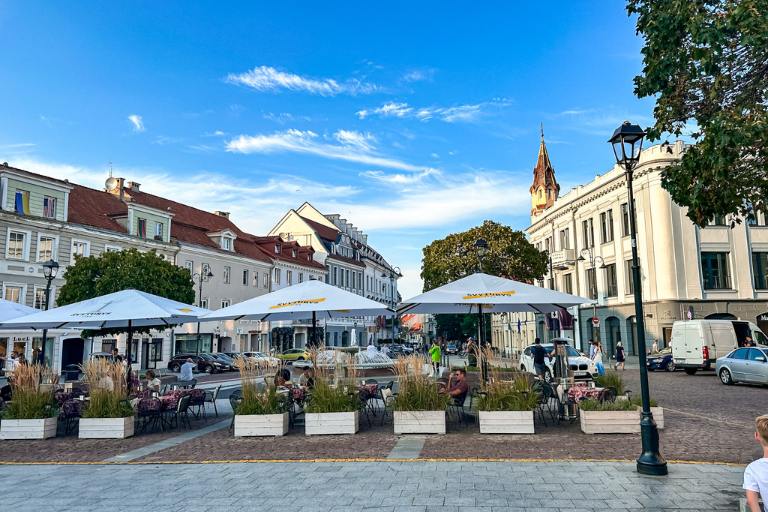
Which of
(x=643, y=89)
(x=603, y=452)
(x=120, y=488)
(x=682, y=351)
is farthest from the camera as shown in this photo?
(x=682, y=351)

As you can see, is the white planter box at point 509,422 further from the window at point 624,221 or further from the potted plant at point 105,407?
the window at point 624,221

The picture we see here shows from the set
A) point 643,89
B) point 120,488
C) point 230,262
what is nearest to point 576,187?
point 230,262

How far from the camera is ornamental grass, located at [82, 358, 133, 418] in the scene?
445 inches

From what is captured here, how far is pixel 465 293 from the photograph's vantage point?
12.1 m

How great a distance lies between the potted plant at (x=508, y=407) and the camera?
10.3 meters

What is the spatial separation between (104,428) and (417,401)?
19.5ft

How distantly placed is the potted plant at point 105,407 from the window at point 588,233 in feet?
142

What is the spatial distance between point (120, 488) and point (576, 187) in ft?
161

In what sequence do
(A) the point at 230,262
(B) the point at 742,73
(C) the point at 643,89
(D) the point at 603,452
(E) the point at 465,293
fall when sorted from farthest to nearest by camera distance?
(A) the point at 230,262 < (E) the point at 465,293 < (C) the point at 643,89 < (B) the point at 742,73 < (D) the point at 603,452

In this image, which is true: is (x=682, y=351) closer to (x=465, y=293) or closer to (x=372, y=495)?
(x=465, y=293)

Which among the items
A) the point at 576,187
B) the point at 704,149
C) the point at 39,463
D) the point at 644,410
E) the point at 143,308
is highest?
the point at 576,187

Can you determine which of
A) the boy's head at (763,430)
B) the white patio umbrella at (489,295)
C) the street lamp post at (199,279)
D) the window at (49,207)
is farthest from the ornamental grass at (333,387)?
the street lamp post at (199,279)

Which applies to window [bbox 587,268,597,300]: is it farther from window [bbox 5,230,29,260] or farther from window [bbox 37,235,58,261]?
window [bbox 5,230,29,260]

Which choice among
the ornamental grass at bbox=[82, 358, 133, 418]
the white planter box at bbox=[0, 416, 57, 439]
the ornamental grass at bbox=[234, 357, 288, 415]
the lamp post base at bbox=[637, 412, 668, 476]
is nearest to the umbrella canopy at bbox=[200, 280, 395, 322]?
the ornamental grass at bbox=[234, 357, 288, 415]
